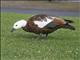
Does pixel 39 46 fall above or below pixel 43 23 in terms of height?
below

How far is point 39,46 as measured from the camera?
9086 millimetres

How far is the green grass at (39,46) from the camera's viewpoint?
7954 millimetres

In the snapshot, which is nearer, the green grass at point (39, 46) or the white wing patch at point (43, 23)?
the green grass at point (39, 46)

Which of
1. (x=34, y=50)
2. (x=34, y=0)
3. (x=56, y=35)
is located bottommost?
(x=34, y=0)

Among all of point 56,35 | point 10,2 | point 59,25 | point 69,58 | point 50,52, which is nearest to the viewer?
point 69,58

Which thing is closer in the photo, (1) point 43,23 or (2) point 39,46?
(2) point 39,46

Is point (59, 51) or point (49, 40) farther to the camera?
point (49, 40)

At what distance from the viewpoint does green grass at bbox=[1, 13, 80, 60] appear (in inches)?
313

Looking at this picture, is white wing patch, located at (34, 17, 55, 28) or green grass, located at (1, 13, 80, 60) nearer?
green grass, located at (1, 13, 80, 60)

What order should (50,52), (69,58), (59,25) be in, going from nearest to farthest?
(69,58) → (50,52) → (59,25)

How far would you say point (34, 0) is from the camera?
29.9 meters

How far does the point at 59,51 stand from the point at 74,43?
128 centimetres

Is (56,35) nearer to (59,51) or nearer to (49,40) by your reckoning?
(49,40)

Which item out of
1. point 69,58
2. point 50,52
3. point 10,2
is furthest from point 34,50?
point 10,2
